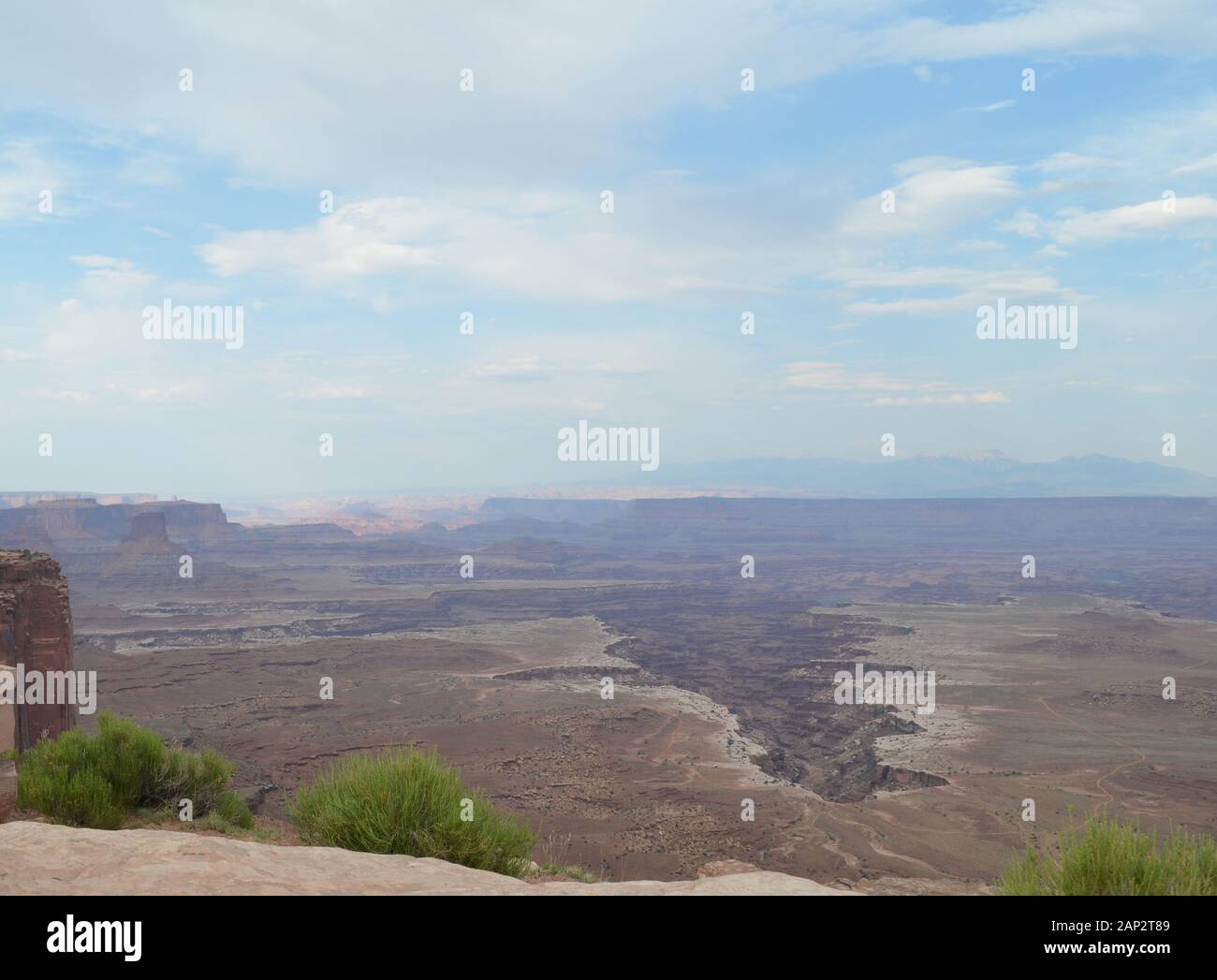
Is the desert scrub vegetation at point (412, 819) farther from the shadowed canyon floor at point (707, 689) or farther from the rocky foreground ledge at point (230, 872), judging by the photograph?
the shadowed canyon floor at point (707, 689)

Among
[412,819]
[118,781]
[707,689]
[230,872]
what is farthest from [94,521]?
[230,872]

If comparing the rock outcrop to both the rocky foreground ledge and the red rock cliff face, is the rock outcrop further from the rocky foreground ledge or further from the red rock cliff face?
the rocky foreground ledge

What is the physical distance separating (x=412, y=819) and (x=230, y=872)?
82.0 inches

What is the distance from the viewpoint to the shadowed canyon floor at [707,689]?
26375 mm

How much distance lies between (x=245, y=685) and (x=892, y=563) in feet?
332

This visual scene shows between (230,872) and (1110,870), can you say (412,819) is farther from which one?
(1110,870)

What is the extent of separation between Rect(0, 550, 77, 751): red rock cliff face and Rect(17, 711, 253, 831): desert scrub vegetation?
6.44 m

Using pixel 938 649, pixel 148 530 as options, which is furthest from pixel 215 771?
pixel 148 530

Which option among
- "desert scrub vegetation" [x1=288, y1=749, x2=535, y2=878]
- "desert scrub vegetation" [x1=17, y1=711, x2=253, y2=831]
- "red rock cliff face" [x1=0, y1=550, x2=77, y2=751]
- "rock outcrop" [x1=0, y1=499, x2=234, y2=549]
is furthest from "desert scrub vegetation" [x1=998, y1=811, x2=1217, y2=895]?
"rock outcrop" [x1=0, y1=499, x2=234, y2=549]

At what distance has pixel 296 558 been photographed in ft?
432

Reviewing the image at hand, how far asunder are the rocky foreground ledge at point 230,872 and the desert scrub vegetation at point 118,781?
2.36 meters

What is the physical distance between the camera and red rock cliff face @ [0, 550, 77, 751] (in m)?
15.5
